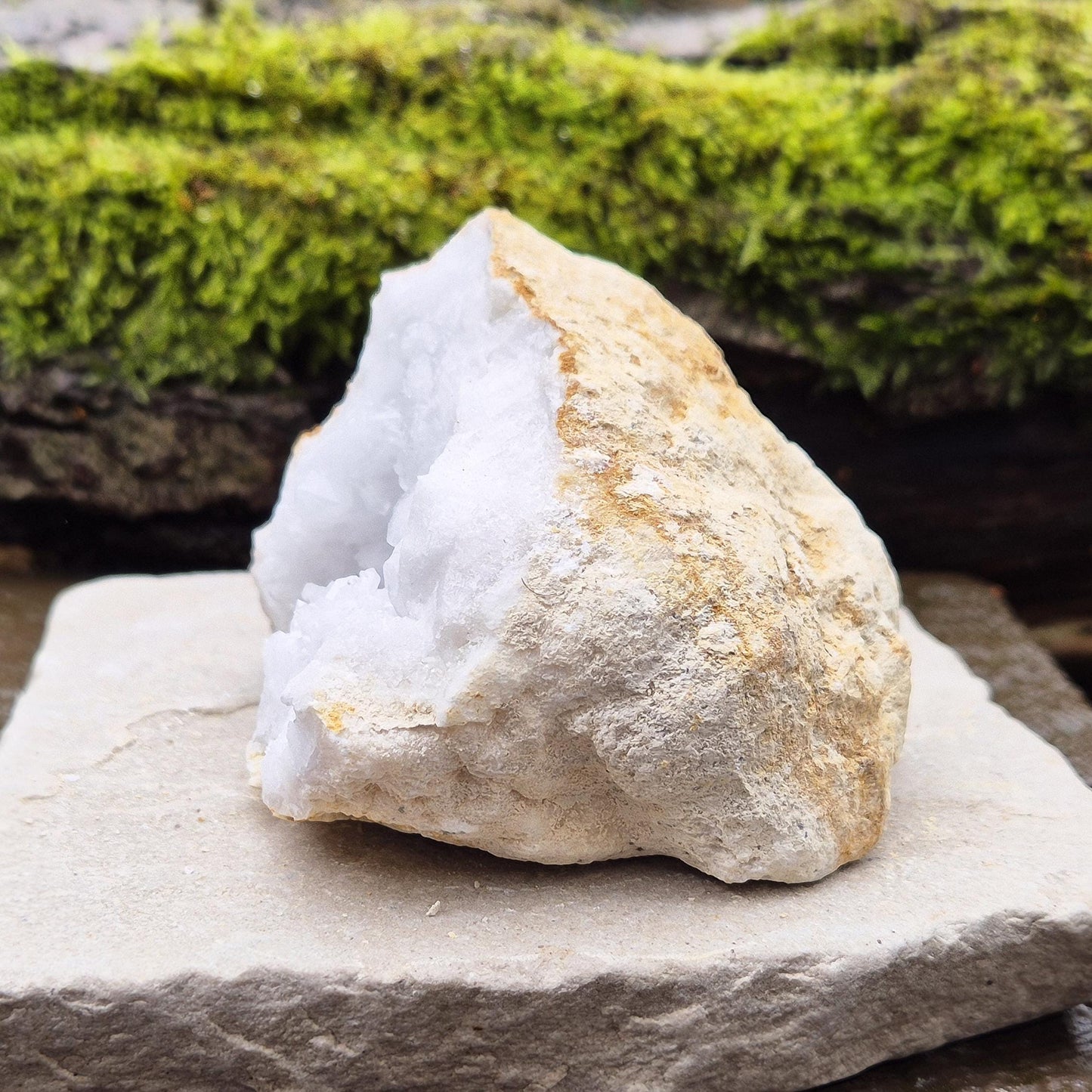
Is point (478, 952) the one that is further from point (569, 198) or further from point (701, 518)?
point (569, 198)

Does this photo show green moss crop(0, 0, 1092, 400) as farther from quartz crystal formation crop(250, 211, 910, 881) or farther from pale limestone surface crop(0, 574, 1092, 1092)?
pale limestone surface crop(0, 574, 1092, 1092)

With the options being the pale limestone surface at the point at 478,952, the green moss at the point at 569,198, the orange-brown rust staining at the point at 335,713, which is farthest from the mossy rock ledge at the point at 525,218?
the orange-brown rust staining at the point at 335,713

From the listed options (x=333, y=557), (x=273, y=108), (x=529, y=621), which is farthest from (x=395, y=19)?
(x=529, y=621)

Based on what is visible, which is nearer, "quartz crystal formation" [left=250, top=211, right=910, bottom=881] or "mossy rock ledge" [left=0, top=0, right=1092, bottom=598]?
"quartz crystal formation" [left=250, top=211, right=910, bottom=881]

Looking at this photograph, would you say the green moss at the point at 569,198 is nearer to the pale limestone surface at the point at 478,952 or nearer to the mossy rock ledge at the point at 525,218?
the mossy rock ledge at the point at 525,218

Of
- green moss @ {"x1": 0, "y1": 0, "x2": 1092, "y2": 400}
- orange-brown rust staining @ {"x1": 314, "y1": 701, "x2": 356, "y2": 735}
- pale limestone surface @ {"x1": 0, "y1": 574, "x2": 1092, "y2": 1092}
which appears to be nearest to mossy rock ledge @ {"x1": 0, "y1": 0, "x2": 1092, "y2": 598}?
green moss @ {"x1": 0, "y1": 0, "x2": 1092, "y2": 400}

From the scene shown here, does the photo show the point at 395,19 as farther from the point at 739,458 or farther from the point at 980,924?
the point at 980,924

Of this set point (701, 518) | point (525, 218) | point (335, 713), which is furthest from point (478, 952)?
point (525, 218)
